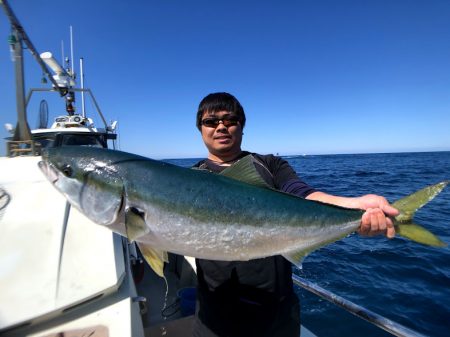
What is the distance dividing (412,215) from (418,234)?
146 mm

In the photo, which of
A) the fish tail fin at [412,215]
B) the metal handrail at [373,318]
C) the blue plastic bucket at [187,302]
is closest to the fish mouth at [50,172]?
the fish tail fin at [412,215]

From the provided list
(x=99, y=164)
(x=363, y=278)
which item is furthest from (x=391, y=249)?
(x=99, y=164)

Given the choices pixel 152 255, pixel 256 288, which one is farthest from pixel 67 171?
pixel 256 288

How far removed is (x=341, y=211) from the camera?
2.29 m

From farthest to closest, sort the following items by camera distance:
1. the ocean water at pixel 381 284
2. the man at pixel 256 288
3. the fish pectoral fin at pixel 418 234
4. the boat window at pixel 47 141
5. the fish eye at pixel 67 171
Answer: the boat window at pixel 47 141, the ocean water at pixel 381 284, the man at pixel 256 288, the fish pectoral fin at pixel 418 234, the fish eye at pixel 67 171

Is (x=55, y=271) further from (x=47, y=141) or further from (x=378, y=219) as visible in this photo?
(x=47, y=141)

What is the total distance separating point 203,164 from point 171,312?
11.4ft

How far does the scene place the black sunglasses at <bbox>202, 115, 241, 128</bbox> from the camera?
264 centimetres

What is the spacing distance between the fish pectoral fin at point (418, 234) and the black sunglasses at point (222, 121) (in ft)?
5.32

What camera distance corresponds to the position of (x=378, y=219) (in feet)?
7.23

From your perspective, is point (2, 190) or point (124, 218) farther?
point (2, 190)

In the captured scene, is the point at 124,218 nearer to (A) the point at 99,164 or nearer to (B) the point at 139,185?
(B) the point at 139,185

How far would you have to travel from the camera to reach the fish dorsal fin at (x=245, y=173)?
7.08ft

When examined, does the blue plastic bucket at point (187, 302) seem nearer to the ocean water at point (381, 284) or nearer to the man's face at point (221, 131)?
the ocean water at point (381, 284)
